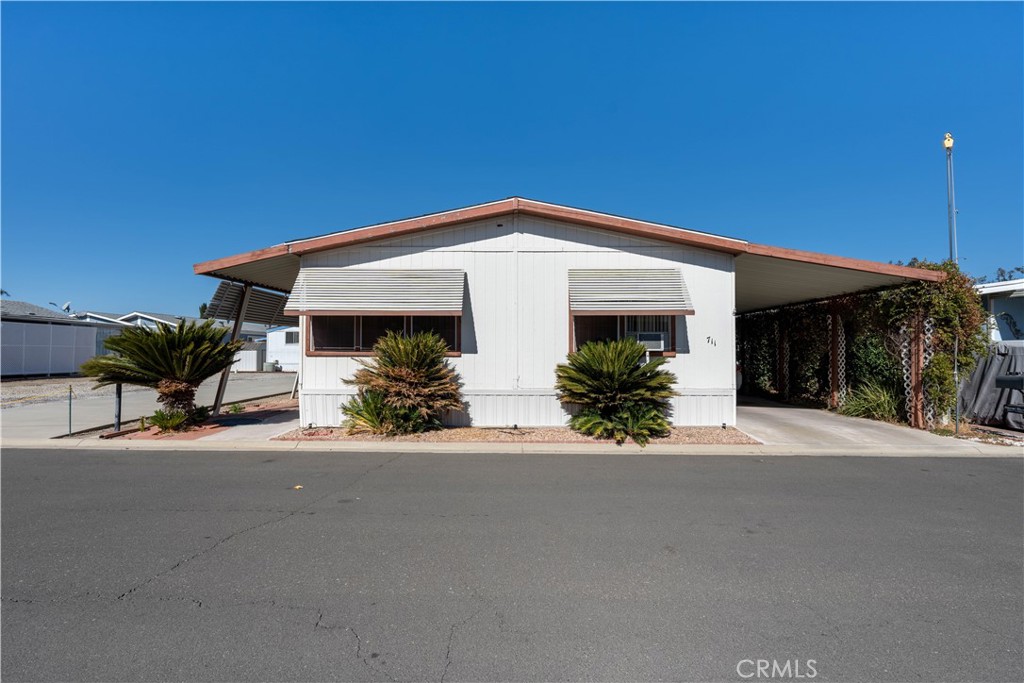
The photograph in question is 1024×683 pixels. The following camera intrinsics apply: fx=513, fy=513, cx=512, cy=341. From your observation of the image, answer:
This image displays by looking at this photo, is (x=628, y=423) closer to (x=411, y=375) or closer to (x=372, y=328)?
(x=411, y=375)

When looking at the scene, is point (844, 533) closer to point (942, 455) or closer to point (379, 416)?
point (942, 455)

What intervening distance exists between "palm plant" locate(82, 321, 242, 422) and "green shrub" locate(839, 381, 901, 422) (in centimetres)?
1415

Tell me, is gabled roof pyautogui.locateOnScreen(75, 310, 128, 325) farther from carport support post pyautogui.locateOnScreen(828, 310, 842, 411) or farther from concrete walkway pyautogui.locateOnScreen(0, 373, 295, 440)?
carport support post pyautogui.locateOnScreen(828, 310, 842, 411)

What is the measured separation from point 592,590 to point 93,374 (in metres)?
10.3

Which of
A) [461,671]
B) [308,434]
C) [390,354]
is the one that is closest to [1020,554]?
[461,671]

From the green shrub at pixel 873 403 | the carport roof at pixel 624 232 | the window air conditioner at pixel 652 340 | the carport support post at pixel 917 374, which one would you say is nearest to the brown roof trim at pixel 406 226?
the carport roof at pixel 624 232

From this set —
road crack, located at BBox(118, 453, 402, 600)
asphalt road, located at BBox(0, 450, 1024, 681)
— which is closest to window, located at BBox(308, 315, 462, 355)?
road crack, located at BBox(118, 453, 402, 600)

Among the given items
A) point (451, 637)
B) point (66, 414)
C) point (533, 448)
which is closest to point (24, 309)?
point (66, 414)

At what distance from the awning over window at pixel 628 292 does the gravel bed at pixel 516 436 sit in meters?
2.29

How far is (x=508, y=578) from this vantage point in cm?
369

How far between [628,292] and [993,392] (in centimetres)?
808

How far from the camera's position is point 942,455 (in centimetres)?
819

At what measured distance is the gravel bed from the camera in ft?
30.0

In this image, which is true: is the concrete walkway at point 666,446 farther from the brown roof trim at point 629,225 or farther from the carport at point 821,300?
the brown roof trim at point 629,225
